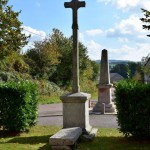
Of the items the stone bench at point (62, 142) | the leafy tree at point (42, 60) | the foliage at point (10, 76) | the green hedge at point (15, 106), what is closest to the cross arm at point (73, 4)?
the green hedge at point (15, 106)

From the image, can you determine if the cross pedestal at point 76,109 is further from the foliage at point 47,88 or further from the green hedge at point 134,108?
the foliage at point 47,88

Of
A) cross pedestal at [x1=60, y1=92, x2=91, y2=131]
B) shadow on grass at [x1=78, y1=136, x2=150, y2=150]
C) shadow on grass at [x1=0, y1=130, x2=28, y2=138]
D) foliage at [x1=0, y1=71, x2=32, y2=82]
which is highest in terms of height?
foliage at [x1=0, y1=71, x2=32, y2=82]

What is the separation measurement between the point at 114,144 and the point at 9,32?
1175cm

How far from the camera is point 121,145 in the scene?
10.6 metres

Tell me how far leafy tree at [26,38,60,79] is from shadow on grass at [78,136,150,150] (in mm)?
26930

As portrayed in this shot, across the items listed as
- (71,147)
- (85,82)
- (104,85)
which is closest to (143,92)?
(71,147)

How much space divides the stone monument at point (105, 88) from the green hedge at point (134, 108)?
1025 centimetres

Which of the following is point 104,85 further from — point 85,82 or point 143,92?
point 85,82

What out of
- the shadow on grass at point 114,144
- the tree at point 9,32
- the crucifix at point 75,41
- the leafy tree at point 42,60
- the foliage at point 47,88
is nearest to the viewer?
the shadow on grass at point 114,144

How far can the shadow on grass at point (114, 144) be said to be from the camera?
10.2 metres

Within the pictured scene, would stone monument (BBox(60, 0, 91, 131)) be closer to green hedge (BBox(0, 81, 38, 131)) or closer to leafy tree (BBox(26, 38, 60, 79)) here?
green hedge (BBox(0, 81, 38, 131))

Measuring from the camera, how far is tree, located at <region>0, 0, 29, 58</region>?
20.0m

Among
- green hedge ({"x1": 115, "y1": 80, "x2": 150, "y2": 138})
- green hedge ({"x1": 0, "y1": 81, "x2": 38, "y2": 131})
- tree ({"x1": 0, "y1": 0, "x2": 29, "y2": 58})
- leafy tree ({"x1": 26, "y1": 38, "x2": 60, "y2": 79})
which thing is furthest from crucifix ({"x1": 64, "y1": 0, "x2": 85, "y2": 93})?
leafy tree ({"x1": 26, "y1": 38, "x2": 60, "y2": 79})

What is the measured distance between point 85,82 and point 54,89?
406 inches
